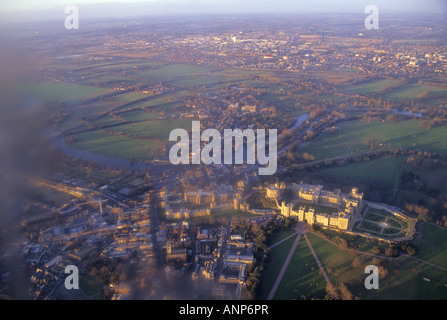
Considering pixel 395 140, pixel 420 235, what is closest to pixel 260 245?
pixel 420 235

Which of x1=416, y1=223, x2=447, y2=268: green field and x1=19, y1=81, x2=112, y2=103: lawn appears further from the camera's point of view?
x1=19, y1=81, x2=112, y2=103: lawn

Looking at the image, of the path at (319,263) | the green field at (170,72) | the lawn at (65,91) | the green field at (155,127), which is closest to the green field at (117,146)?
the green field at (155,127)

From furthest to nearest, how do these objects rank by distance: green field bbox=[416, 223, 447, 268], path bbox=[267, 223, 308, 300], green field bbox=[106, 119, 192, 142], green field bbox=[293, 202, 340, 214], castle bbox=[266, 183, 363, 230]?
green field bbox=[106, 119, 192, 142], green field bbox=[293, 202, 340, 214], castle bbox=[266, 183, 363, 230], green field bbox=[416, 223, 447, 268], path bbox=[267, 223, 308, 300]

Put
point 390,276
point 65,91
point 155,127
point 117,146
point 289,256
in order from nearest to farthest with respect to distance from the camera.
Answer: point 390,276
point 289,256
point 117,146
point 155,127
point 65,91

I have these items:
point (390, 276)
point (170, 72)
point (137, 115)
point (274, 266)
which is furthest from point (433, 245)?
point (170, 72)

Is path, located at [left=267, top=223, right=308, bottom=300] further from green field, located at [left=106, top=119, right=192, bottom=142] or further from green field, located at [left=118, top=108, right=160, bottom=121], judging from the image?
green field, located at [left=118, top=108, right=160, bottom=121]

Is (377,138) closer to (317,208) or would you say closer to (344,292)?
(317,208)

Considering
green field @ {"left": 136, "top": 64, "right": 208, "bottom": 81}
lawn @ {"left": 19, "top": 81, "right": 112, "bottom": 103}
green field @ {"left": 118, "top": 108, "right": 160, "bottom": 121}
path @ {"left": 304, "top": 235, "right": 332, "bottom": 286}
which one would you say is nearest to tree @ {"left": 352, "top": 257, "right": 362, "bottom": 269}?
path @ {"left": 304, "top": 235, "right": 332, "bottom": 286}
